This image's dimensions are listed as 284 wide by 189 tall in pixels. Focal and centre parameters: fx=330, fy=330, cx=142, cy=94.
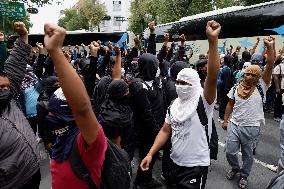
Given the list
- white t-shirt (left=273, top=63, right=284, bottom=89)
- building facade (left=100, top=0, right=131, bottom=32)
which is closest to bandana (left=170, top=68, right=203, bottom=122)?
white t-shirt (left=273, top=63, right=284, bottom=89)

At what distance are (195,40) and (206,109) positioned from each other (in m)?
14.6

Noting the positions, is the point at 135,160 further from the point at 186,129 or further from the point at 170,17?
the point at 170,17

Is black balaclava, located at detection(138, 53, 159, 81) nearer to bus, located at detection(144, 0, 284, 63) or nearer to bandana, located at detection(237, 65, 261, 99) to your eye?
bandana, located at detection(237, 65, 261, 99)

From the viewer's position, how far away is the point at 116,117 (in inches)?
135

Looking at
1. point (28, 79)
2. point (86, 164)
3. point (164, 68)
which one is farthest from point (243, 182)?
point (28, 79)

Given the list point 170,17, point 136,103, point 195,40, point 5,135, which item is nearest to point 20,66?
point 5,135

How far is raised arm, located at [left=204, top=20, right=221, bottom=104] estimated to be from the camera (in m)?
2.40

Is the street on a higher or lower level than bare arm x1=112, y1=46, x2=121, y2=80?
lower

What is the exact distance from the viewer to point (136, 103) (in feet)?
13.6

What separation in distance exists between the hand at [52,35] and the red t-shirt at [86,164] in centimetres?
52

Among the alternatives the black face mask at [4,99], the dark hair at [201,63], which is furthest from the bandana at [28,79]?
the black face mask at [4,99]

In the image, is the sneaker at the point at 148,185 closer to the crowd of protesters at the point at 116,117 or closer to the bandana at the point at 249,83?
the crowd of protesters at the point at 116,117

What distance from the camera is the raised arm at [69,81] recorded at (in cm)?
145

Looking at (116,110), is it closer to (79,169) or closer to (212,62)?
(212,62)
